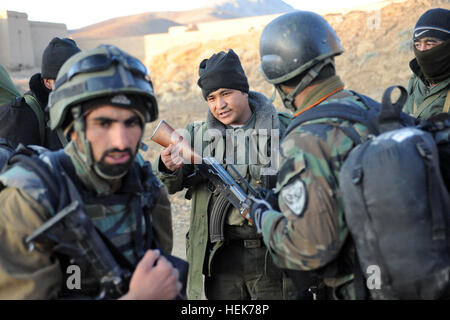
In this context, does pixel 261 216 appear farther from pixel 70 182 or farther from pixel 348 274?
pixel 70 182

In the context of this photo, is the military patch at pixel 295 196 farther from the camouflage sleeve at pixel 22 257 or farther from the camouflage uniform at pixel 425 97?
the camouflage uniform at pixel 425 97

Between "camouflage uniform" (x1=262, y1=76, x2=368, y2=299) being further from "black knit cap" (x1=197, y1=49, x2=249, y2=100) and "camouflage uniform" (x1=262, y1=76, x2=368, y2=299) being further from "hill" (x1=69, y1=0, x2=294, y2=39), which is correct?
"hill" (x1=69, y1=0, x2=294, y2=39)

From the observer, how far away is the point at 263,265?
3.74m

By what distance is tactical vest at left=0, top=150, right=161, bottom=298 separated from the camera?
6.50 feet

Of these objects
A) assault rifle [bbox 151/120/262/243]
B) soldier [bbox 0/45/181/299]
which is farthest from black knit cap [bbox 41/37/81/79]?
soldier [bbox 0/45/181/299]

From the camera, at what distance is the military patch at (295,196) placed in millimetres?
2318

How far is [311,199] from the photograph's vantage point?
7.55 feet

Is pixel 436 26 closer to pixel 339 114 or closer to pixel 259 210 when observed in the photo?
pixel 339 114

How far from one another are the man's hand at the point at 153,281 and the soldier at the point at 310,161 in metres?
0.62

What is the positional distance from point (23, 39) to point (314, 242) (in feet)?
95.2

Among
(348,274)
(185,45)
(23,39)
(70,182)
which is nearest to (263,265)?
(348,274)

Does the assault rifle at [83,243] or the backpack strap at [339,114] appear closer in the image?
the assault rifle at [83,243]

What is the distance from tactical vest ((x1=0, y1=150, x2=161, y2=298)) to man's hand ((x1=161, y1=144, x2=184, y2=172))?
1.18 metres

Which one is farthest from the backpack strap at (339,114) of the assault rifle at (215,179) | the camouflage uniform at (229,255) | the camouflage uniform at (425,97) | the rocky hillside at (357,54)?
the rocky hillside at (357,54)
